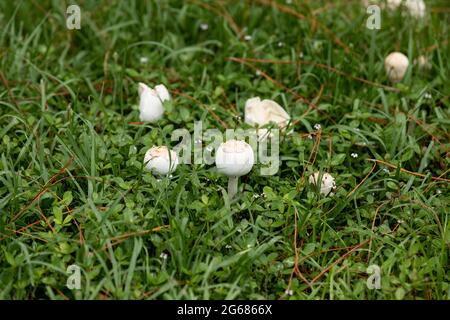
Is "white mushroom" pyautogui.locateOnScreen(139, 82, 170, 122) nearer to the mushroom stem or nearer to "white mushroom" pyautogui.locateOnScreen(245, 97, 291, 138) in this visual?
"white mushroom" pyautogui.locateOnScreen(245, 97, 291, 138)

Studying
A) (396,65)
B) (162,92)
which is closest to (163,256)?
(162,92)

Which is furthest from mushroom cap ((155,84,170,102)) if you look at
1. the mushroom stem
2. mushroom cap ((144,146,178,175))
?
the mushroom stem

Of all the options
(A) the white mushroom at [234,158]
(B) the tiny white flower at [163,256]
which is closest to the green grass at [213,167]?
(B) the tiny white flower at [163,256]

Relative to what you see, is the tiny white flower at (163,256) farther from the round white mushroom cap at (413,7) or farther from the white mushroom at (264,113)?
the round white mushroom cap at (413,7)

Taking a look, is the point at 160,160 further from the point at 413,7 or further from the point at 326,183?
the point at 413,7
